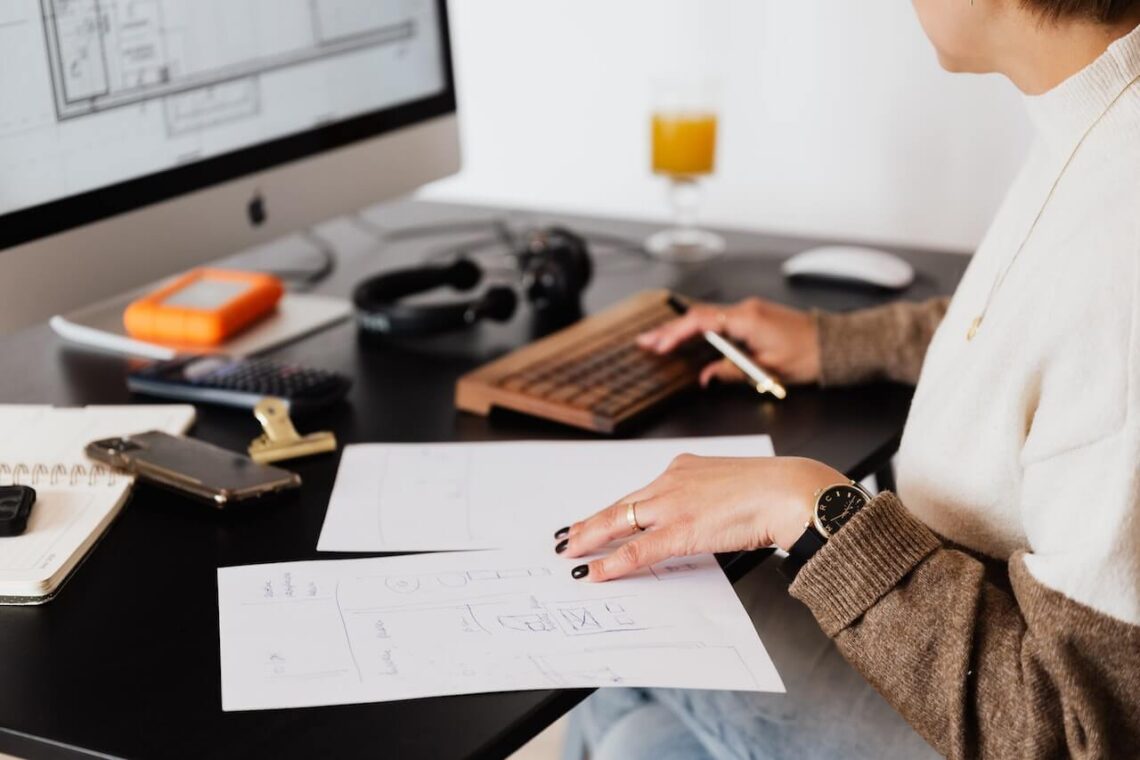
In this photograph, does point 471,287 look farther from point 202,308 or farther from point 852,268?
point 852,268

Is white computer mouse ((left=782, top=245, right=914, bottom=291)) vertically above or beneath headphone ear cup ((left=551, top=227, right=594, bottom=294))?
beneath

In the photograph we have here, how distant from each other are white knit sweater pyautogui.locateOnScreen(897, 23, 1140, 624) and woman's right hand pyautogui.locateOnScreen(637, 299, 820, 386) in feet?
0.68

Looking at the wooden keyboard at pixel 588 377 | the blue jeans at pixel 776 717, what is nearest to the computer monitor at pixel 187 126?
the wooden keyboard at pixel 588 377

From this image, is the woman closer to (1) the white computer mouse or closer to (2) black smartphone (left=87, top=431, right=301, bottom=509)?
(2) black smartphone (left=87, top=431, right=301, bottom=509)

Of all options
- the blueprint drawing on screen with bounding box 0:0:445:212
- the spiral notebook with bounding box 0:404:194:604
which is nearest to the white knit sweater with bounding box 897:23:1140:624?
the spiral notebook with bounding box 0:404:194:604

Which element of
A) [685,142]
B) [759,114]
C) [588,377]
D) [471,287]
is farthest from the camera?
[759,114]

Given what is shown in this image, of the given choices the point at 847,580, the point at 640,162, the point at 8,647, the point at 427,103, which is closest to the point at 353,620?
the point at 8,647

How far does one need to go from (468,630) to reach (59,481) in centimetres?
35

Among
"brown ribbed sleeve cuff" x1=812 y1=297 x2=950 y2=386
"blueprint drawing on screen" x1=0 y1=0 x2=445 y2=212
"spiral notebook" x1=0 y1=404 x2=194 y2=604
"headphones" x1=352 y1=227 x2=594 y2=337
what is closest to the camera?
"spiral notebook" x1=0 y1=404 x2=194 y2=604

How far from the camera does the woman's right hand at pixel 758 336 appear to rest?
1178mm

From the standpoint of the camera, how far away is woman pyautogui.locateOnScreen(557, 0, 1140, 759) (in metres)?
0.77

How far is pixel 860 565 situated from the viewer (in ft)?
2.69

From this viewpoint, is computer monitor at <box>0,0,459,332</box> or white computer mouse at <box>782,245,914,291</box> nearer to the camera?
computer monitor at <box>0,0,459,332</box>

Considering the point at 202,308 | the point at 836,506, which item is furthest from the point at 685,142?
the point at 836,506
